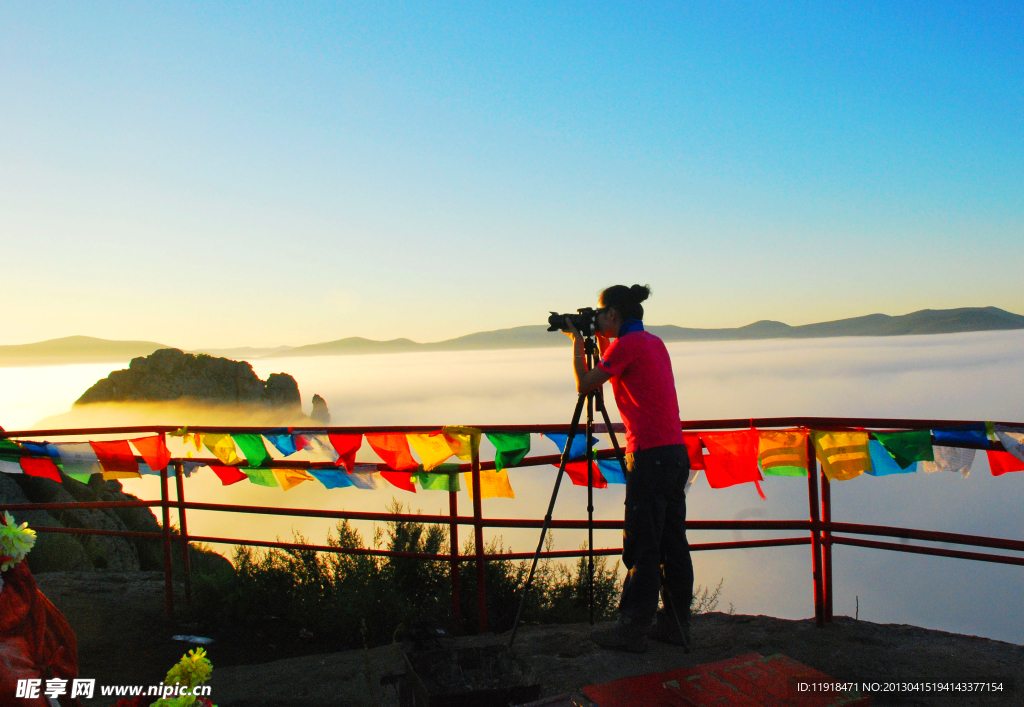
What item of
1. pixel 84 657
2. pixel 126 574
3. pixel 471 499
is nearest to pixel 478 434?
pixel 471 499

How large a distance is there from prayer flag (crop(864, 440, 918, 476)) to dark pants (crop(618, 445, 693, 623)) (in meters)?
1.46

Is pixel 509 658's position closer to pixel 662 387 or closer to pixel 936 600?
pixel 662 387

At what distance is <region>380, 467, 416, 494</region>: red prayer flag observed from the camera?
4757 millimetres

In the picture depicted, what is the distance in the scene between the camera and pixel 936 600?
161125 mm

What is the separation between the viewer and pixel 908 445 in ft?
13.3

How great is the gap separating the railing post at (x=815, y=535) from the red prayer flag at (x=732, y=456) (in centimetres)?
39

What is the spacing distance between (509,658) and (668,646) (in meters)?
1.23

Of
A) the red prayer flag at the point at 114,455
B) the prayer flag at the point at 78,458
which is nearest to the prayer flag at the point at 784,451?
the red prayer flag at the point at 114,455

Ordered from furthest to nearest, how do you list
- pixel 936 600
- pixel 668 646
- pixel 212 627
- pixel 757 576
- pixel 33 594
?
pixel 757 576 → pixel 936 600 → pixel 212 627 → pixel 668 646 → pixel 33 594

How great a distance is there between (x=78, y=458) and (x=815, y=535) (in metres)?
5.81

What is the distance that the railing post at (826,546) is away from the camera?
3.98 metres

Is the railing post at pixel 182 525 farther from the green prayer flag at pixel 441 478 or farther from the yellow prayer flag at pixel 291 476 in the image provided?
the green prayer flag at pixel 441 478

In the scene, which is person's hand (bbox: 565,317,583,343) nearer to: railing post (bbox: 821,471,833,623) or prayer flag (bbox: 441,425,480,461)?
prayer flag (bbox: 441,425,480,461)

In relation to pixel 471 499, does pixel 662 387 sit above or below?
above
